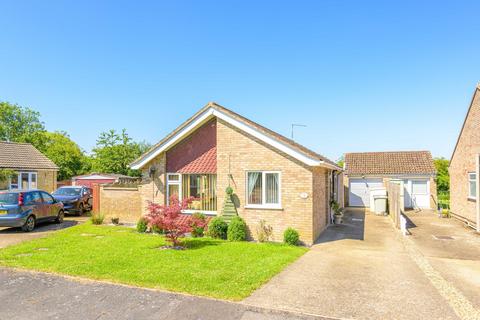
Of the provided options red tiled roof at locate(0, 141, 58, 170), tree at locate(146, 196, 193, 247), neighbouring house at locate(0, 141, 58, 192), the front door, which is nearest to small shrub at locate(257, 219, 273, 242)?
tree at locate(146, 196, 193, 247)

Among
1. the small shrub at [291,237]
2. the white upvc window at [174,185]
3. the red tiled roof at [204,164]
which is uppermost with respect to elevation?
the red tiled roof at [204,164]

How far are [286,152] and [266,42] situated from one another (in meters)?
7.21

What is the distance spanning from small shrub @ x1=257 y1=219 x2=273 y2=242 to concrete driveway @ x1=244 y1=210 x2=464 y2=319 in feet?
5.79

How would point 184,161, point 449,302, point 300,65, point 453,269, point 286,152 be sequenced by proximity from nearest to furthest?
point 449,302 → point 453,269 → point 286,152 → point 184,161 → point 300,65

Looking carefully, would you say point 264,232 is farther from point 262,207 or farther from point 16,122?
point 16,122

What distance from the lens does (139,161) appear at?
13648 mm

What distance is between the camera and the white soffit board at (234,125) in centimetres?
1080

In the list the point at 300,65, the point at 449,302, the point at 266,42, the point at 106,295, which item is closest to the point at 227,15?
the point at 266,42

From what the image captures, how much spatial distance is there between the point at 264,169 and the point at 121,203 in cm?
845

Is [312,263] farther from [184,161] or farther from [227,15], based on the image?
[227,15]

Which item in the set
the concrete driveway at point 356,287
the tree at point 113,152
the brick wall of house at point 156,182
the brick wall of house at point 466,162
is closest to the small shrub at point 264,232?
the concrete driveway at point 356,287

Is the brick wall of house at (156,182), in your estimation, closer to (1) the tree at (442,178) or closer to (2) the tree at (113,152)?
(2) the tree at (113,152)

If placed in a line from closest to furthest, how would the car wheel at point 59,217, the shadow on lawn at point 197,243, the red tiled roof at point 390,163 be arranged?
the shadow on lawn at point 197,243
the car wheel at point 59,217
the red tiled roof at point 390,163

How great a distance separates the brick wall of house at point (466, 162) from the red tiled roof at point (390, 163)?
521 centimetres
